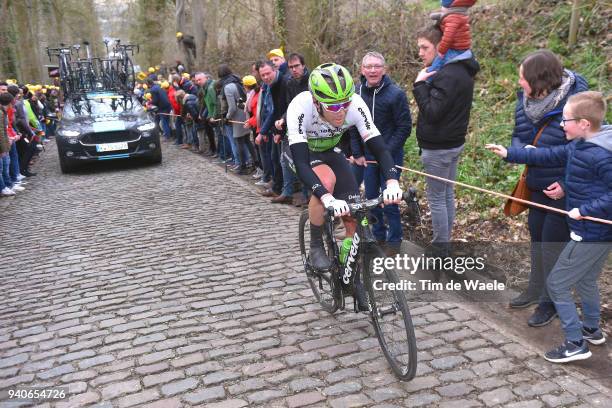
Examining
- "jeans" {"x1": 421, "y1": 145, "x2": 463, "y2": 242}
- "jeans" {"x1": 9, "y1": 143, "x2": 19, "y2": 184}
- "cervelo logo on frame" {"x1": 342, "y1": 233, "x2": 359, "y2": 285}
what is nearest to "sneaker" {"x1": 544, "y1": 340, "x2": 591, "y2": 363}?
"cervelo logo on frame" {"x1": 342, "y1": 233, "x2": 359, "y2": 285}

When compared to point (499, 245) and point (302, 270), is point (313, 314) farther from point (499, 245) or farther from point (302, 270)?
point (499, 245)

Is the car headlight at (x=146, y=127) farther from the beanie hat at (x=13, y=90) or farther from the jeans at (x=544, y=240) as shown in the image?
the jeans at (x=544, y=240)

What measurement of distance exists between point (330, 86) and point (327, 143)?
2.41ft

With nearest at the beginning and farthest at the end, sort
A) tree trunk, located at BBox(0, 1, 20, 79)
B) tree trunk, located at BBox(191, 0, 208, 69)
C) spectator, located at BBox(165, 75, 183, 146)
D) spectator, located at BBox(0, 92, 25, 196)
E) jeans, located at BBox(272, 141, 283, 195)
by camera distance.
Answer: jeans, located at BBox(272, 141, 283, 195) < spectator, located at BBox(0, 92, 25, 196) < spectator, located at BBox(165, 75, 183, 146) < tree trunk, located at BBox(191, 0, 208, 69) < tree trunk, located at BBox(0, 1, 20, 79)

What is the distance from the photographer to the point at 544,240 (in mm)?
4363

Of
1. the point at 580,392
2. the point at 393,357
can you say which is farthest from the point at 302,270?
the point at 580,392

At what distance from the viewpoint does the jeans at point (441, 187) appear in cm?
528

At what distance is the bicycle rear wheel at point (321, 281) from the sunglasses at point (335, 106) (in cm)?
114

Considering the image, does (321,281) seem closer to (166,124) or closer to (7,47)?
(166,124)

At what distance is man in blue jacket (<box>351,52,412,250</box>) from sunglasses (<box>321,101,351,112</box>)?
1.97m

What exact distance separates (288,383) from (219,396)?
1.62ft

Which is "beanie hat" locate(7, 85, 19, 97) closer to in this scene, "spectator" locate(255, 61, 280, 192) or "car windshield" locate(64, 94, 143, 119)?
"car windshield" locate(64, 94, 143, 119)

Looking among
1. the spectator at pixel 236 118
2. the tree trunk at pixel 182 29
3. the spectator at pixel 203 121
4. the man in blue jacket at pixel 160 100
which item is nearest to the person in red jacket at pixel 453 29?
the spectator at pixel 236 118

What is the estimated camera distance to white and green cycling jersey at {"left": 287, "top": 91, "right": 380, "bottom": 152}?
426cm
